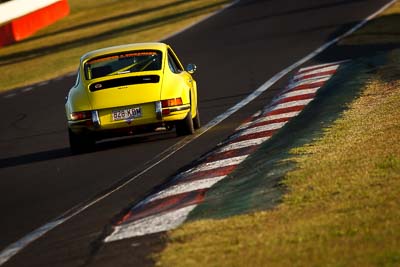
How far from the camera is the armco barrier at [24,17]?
35.5 m

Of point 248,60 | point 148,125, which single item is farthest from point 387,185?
point 248,60

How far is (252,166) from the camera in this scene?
1076cm

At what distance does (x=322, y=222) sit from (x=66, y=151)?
8.36 m

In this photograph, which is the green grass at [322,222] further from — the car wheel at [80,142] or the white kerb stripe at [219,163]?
the car wheel at [80,142]

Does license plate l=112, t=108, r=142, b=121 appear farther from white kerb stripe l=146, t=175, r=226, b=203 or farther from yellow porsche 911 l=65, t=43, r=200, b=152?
white kerb stripe l=146, t=175, r=226, b=203

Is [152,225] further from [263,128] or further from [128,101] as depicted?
[128,101]

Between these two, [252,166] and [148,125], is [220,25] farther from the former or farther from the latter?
[252,166]

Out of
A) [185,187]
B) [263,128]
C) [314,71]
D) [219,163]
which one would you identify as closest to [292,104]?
[263,128]

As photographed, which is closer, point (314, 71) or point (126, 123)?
point (126, 123)

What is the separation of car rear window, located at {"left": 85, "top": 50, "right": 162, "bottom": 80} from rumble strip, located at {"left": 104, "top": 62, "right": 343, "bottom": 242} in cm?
146

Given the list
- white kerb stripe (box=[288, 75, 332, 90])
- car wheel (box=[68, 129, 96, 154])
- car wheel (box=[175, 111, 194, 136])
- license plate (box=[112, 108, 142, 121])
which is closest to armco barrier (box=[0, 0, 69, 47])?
white kerb stripe (box=[288, 75, 332, 90])

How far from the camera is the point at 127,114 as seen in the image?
14.6 metres

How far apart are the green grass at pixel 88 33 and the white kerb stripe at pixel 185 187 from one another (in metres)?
17.3

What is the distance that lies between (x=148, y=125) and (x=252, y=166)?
13.2 feet
